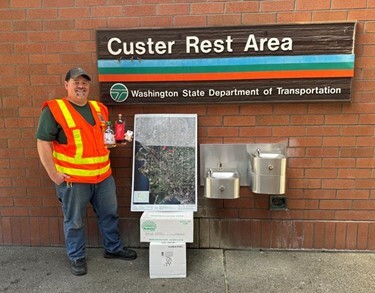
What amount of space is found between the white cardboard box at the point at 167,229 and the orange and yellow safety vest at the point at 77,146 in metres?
0.60

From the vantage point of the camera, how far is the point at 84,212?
11.3 ft

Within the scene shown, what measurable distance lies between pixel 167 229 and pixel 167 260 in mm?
269

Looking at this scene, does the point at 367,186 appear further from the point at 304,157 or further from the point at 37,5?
the point at 37,5

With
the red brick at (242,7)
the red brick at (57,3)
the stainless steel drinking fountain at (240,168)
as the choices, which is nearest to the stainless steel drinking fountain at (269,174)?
the stainless steel drinking fountain at (240,168)

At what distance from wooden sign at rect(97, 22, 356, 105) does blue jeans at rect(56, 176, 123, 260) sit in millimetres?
879

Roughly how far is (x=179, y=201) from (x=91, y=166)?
0.88 m

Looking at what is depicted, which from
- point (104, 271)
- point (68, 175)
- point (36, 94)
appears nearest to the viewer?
point (68, 175)

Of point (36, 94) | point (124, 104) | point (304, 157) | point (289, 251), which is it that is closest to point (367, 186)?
point (304, 157)

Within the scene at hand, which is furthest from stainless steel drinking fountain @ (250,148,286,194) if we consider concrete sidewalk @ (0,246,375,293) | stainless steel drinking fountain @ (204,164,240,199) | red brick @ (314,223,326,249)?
concrete sidewalk @ (0,246,375,293)

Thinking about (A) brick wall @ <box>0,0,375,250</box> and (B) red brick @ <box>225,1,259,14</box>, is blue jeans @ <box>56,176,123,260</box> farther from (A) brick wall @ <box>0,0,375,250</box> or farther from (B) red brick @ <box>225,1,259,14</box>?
(B) red brick @ <box>225,1,259,14</box>

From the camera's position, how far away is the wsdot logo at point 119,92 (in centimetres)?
361

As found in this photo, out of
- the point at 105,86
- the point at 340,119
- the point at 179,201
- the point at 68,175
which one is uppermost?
the point at 105,86

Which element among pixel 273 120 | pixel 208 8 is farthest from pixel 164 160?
pixel 208 8

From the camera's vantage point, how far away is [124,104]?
3.65 m
